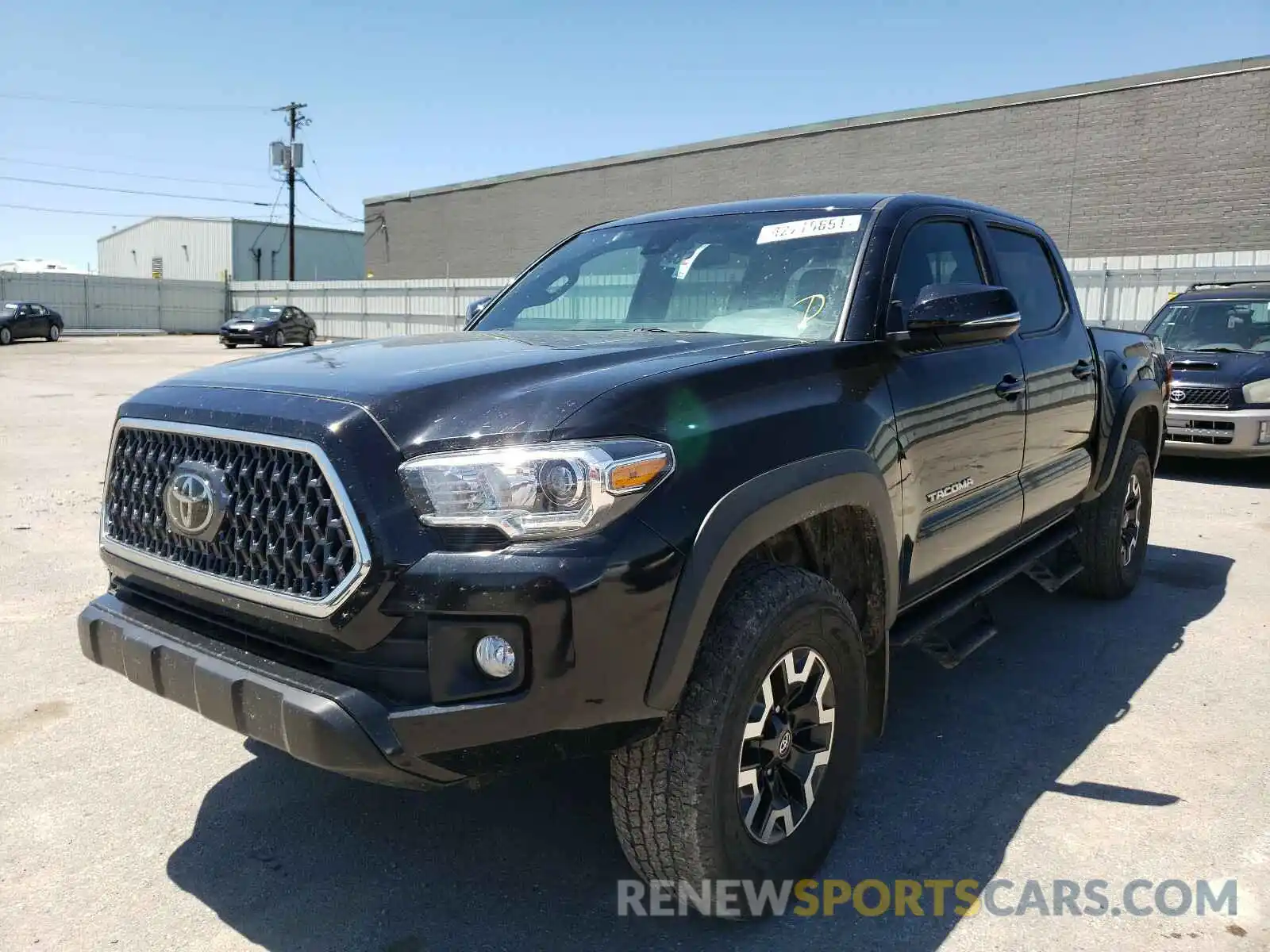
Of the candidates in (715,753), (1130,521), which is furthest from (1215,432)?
(715,753)

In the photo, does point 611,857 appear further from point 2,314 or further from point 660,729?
point 2,314

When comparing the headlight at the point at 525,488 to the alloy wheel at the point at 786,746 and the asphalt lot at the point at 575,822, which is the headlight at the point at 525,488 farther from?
the asphalt lot at the point at 575,822

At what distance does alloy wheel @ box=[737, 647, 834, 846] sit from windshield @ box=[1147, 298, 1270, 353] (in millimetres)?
8715

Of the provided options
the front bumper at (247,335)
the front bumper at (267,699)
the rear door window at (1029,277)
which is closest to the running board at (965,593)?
the rear door window at (1029,277)

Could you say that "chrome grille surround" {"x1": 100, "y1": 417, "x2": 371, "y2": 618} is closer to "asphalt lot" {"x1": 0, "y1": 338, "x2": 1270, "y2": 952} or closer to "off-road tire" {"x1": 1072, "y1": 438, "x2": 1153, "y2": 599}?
"asphalt lot" {"x1": 0, "y1": 338, "x2": 1270, "y2": 952}

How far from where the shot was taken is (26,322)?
31.7 m

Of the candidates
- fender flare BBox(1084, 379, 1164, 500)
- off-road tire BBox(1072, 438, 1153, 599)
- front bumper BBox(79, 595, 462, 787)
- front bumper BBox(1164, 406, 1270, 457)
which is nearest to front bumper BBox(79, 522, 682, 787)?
front bumper BBox(79, 595, 462, 787)

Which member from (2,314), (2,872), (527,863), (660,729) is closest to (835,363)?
(660,729)

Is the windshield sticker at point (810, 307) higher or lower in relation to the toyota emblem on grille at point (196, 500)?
higher

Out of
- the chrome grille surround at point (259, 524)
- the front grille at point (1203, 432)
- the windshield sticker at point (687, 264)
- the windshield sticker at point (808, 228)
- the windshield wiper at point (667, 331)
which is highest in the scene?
the windshield sticker at point (808, 228)

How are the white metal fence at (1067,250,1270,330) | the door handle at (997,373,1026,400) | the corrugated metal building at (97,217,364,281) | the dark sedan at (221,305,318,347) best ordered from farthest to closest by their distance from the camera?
the corrugated metal building at (97,217,364,281), the dark sedan at (221,305,318,347), the white metal fence at (1067,250,1270,330), the door handle at (997,373,1026,400)

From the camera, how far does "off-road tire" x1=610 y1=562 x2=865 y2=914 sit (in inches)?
90.6

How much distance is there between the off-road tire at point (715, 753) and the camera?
230 cm

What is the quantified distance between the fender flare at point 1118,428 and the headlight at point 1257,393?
4580mm
